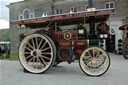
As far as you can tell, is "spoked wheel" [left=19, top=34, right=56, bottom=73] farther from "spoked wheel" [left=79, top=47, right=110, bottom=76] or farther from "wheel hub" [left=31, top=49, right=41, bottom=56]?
Result: "spoked wheel" [left=79, top=47, right=110, bottom=76]

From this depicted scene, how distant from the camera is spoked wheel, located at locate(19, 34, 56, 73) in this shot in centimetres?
522

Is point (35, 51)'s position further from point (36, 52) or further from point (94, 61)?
point (94, 61)

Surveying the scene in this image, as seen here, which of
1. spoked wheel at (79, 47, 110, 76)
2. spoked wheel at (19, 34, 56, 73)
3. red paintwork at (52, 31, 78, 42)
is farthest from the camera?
spoked wheel at (19, 34, 56, 73)

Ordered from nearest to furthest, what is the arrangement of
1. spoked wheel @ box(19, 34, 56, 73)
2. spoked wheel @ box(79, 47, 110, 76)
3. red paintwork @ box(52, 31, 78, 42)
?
1. spoked wheel @ box(79, 47, 110, 76)
2. red paintwork @ box(52, 31, 78, 42)
3. spoked wheel @ box(19, 34, 56, 73)

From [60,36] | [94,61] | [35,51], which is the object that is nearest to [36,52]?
[35,51]

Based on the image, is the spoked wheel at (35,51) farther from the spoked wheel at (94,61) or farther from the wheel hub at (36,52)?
the spoked wheel at (94,61)

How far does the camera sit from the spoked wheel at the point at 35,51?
522cm

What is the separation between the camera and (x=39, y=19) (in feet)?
17.4

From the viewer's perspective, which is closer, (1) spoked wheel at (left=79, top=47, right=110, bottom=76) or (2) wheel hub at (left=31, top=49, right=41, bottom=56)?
(1) spoked wheel at (left=79, top=47, right=110, bottom=76)

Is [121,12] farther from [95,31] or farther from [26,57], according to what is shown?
[26,57]

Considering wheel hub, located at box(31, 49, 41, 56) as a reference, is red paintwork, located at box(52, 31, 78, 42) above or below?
above

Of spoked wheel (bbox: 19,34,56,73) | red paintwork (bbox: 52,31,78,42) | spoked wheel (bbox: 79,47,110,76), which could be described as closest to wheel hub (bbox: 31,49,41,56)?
spoked wheel (bbox: 19,34,56,73)

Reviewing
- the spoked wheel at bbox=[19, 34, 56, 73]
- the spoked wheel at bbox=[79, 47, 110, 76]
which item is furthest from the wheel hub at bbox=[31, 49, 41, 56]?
the spoked wheel at bbox=[79, 47, 110, 76]

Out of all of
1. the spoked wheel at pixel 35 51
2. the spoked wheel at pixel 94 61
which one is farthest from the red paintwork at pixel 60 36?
the spoked wheel at pixel 94 61
